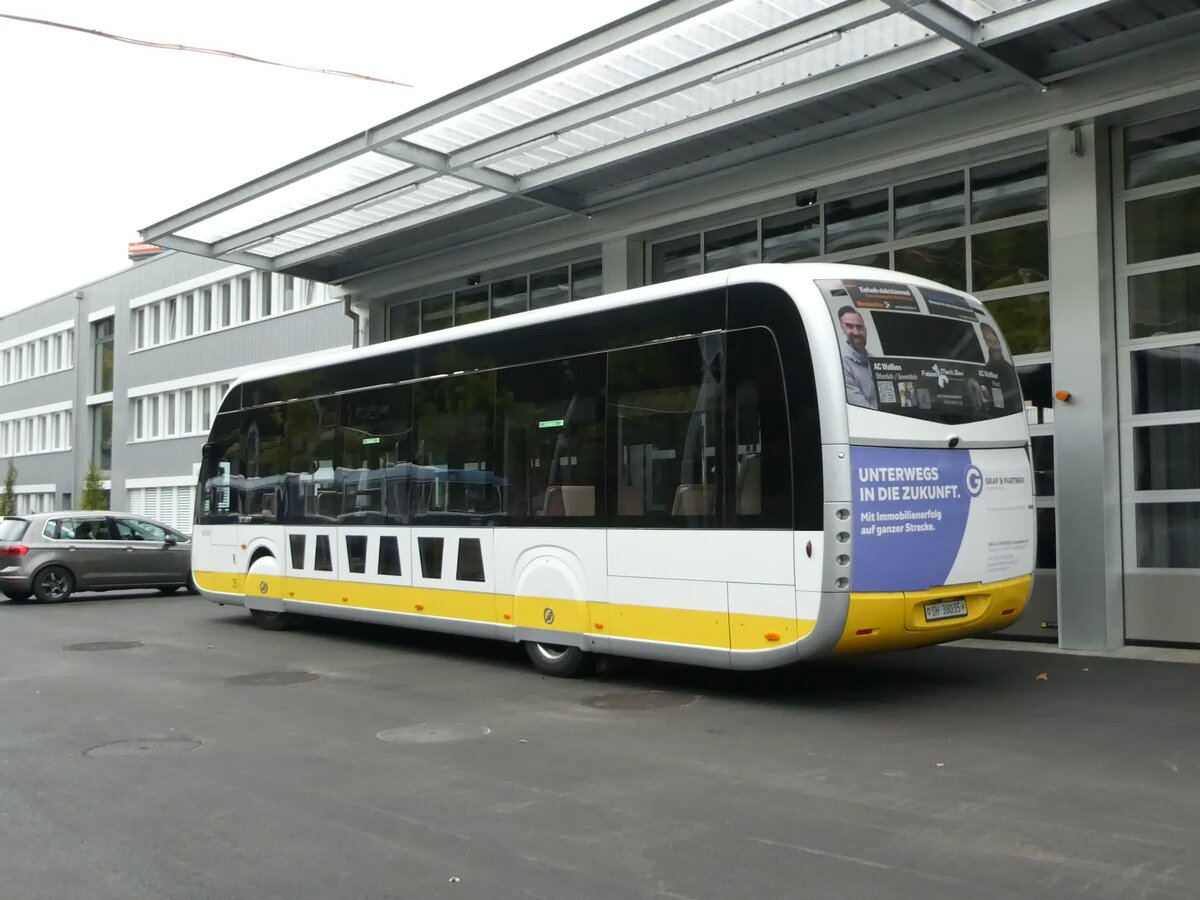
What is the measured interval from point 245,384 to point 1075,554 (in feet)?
34.1

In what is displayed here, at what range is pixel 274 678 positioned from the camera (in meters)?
11.1

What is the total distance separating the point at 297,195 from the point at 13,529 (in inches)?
343

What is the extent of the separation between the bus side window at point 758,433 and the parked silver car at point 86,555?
14.7 meters

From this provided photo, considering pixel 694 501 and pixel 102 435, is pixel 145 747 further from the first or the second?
pixel 102 435

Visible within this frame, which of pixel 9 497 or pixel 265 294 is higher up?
A: pixel 265 294

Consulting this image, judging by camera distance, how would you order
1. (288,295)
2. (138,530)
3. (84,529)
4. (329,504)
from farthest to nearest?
1. (288,295)
2. (138,530)
3. (84,529)
4. (329,504)

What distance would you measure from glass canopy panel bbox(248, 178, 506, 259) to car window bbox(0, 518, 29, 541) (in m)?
6.28

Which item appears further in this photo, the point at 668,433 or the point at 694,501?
the point at 668,433

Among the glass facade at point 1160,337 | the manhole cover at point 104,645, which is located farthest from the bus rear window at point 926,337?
the manhole cover at point 104,645

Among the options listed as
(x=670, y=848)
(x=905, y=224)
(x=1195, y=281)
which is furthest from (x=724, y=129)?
(x=670, y=848)

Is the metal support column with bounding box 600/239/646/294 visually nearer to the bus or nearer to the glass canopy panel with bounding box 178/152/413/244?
the glass canopy panel with bounding box 178/152/413/244

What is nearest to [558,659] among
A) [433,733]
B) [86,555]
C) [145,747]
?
[433,733]

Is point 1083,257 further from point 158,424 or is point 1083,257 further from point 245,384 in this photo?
Answer: point 158,424

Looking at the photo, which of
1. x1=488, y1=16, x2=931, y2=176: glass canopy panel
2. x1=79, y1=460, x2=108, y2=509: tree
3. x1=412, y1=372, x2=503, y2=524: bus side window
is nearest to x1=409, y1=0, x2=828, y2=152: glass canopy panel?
x1=488, y1=16, x2=931, y2=176: glass canopy panel
